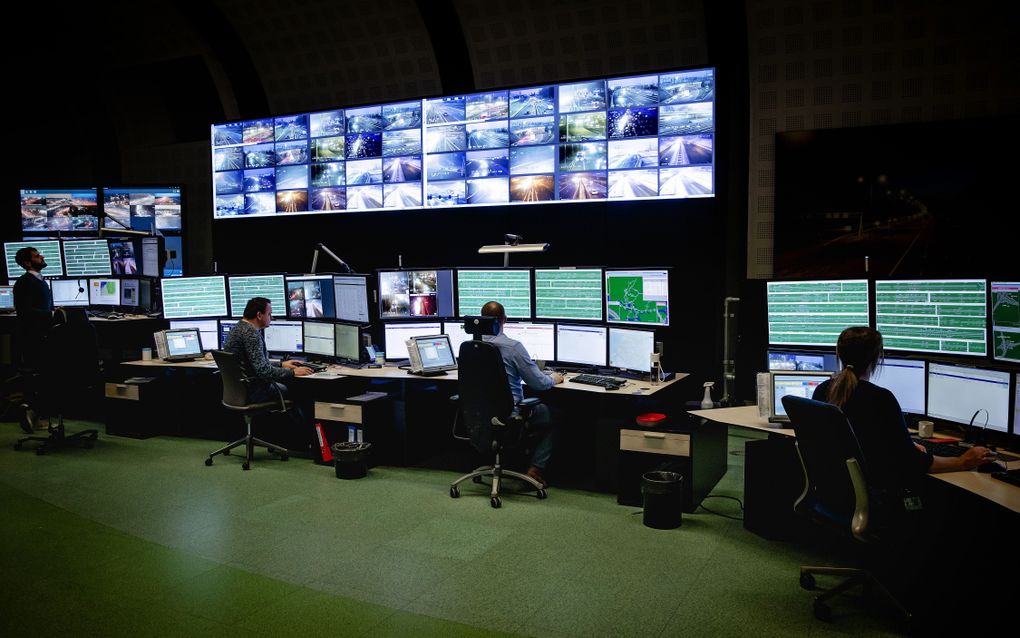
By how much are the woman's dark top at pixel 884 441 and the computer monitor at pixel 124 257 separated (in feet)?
23.6

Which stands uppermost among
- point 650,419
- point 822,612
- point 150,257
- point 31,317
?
point 150,257

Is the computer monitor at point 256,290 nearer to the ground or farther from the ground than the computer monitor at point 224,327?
farther from the ground

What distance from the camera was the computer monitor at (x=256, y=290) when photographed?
237 inches

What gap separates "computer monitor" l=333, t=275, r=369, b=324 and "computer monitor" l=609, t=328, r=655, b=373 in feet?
6.07

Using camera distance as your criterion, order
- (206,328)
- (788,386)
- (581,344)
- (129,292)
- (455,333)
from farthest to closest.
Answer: (129,292) → (206,328) → (455,333) → (581,344) → (788,386)

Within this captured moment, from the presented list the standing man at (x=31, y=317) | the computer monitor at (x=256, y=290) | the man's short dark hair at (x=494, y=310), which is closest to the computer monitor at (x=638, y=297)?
the man's short dark hair at (x=494, y=310)

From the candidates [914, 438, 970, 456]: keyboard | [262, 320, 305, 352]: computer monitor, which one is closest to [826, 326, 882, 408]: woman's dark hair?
[914, 438, 970, 456]: keyboard

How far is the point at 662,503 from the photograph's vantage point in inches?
152

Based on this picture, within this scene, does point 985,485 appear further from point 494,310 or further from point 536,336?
point 536,336

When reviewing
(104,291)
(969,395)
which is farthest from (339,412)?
(104,291)

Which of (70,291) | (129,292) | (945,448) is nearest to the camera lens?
(945,448)

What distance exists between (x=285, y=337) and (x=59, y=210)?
405 cm

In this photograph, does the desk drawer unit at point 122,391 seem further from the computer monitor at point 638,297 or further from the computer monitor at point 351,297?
the computer monitor at point 638,297

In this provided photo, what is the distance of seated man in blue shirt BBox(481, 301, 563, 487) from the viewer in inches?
172
